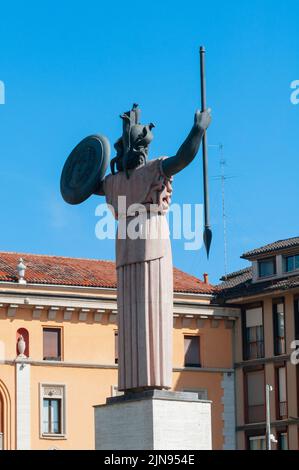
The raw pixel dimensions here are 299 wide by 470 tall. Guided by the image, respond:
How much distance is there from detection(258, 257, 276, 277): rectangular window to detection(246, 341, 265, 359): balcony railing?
303cm

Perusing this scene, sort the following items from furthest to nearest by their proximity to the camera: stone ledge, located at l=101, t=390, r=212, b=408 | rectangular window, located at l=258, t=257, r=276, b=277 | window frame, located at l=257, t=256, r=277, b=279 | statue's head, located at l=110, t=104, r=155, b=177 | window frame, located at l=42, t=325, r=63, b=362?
rectangular window, located at l=258, t=257, r=276, b=277 < window frame, located at l=257, t=256, r=277, b=279 < window frame, located at l=42, t=325, r=63, b=362 < statue's head, located at l=110, t=104, r=155, b=177 < stone ledge, located at l=101, t=390, r=212, b=408

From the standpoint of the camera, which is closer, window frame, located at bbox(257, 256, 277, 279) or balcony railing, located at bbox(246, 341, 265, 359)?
balcony railing, located at bbox(246, 341, 265, 359)

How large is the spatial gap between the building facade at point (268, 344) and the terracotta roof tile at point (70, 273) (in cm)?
193

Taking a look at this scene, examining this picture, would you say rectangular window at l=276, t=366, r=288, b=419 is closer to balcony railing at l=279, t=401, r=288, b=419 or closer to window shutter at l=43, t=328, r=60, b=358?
balcony railing at l=279, t=401, r=288, b=419

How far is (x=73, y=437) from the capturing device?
72.8 metres

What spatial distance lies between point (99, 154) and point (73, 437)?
32600 millimetres

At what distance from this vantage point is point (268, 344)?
77000 millimetres

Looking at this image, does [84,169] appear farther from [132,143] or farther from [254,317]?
[254,317]

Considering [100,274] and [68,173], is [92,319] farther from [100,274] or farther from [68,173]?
[68,173]

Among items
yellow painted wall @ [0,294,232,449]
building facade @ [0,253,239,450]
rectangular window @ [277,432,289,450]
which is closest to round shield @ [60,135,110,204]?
building facade @ [0,253,239,450]

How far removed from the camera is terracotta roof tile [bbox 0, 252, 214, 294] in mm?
73812

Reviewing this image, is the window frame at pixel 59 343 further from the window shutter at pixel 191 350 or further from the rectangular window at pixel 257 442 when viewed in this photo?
the rectangular window at pixel 257 442

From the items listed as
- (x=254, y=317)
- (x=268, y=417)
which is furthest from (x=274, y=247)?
(x=268, y=417)

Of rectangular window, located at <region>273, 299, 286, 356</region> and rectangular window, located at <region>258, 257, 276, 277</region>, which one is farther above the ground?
rectangular window, located at <region>258, 257, 276, 277</region>
